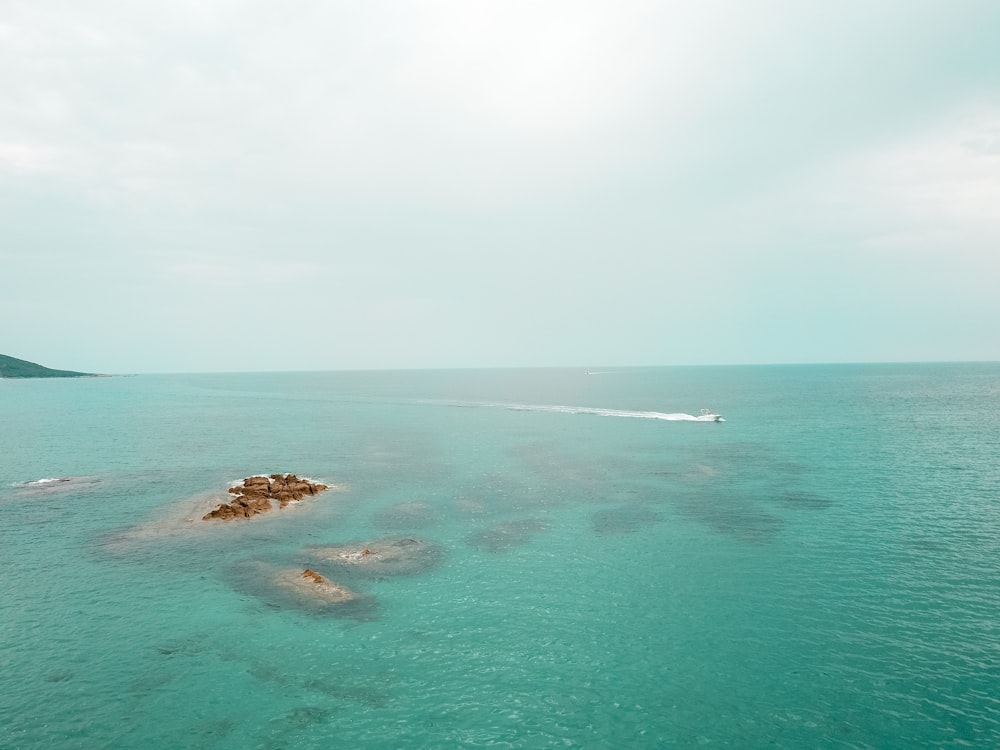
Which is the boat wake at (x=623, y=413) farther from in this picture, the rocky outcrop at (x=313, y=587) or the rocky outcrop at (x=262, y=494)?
the rocky outcrop at (x=313, y=587)

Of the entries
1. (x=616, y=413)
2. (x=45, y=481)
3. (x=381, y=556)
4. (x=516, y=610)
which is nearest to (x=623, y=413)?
(x=616, y=413)

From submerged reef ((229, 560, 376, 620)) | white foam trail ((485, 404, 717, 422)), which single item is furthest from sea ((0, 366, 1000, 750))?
white foam trail ((485, 404, 717, 422))

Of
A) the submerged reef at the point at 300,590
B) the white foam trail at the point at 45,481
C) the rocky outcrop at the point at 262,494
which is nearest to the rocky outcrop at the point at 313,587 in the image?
the submerged reef at the point at 300,590

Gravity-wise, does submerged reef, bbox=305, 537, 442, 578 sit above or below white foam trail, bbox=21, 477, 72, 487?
below

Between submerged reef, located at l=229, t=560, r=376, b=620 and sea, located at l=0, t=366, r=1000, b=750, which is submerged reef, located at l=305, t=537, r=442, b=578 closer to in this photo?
sea, located at l=0, t=366, r=1000, b=750

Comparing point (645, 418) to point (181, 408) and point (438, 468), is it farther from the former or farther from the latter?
point (181, 408)

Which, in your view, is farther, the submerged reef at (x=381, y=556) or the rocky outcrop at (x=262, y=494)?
the rocky outcrop at (x=262, y=494)
